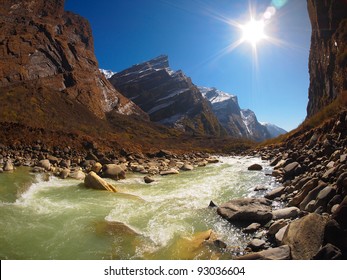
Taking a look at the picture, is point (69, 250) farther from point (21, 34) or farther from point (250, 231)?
point (21, 34)

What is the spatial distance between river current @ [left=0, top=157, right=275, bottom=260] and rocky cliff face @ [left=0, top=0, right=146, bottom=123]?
27997 millimetres

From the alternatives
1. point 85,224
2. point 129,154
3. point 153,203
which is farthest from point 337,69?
point 85,224

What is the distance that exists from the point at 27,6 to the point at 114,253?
349 ft

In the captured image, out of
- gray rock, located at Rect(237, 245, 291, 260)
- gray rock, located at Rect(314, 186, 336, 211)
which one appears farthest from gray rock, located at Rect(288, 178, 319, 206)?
gray rock, located at Rect(237, 245, 291, 260)

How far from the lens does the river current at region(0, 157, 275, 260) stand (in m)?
7.93

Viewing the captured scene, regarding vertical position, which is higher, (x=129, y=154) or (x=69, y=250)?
(x=129, y=154)

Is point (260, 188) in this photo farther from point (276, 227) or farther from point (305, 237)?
point (305, 237)

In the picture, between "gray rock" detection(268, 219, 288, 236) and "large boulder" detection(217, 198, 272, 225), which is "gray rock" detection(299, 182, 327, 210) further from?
"gray rock" detection(268, 219, 288, 236)

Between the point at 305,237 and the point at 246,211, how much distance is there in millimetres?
3663

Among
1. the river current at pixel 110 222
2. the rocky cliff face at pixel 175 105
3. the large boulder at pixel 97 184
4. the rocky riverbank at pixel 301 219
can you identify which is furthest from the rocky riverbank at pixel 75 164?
the rocky cliff face at pixel 175 105

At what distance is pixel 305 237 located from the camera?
6648mm

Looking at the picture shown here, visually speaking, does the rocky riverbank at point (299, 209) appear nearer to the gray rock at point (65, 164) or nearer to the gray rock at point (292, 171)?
the gray rock at point (292, 171)

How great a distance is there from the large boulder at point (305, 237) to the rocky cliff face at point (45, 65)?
128ft
